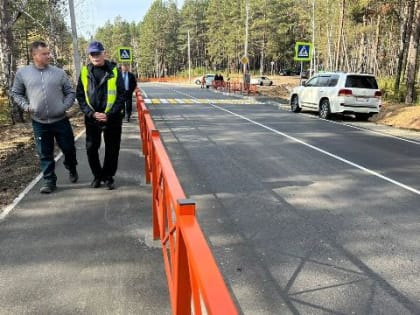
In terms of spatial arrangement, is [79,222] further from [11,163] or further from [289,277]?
[11,163]

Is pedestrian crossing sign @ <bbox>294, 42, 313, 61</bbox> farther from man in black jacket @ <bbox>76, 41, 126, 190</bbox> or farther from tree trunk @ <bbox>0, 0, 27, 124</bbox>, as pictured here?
man in black jacket @ <bbox>76, 41, 126, 190</bbox>

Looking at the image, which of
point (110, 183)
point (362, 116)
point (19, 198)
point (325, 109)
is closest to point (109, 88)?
point (110, 183)

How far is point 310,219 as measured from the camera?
5.54m

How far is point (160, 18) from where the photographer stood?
106500mm

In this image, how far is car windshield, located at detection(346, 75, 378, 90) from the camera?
16.9 meters

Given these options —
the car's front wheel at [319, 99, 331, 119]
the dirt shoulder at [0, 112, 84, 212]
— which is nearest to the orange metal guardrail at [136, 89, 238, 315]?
the dirt shoulder at [0, 112, 84, 212]

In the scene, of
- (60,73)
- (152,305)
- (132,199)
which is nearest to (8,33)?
(60,73)

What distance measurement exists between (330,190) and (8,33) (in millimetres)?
11757

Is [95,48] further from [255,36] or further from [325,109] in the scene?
[255,36]

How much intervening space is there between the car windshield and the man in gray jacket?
43.0 ft

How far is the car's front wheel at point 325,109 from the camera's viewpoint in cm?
1752

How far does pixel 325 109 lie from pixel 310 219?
13002mm

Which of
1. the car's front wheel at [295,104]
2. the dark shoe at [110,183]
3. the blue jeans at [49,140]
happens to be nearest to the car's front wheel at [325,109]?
the car's front wheel at [295,104]

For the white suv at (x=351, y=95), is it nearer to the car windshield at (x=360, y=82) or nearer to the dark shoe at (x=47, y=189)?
the car windshield at (x=360, y=82)
